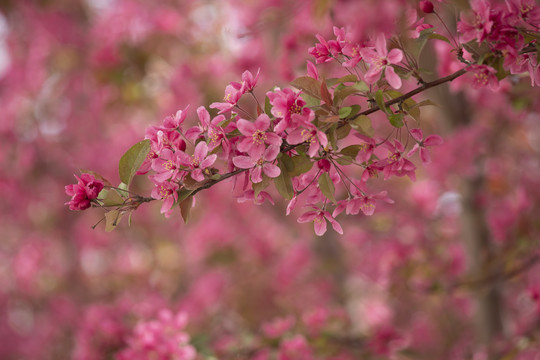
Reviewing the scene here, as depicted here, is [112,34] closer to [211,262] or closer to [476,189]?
[211,262]

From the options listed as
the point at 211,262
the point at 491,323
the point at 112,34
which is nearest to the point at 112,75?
the point at 112,34

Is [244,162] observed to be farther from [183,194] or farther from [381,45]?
[381,45]

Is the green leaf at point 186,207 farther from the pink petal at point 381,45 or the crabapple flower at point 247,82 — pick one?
the pink petal at point 381,45

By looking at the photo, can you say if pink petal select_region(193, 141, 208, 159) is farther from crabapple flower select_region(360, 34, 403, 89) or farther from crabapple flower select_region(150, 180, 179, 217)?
crabapple flower select_region(360, 34, 403, 89)

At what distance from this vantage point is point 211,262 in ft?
11.5

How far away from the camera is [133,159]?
833mm

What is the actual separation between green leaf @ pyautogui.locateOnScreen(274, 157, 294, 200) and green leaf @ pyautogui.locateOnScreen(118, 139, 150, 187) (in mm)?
224

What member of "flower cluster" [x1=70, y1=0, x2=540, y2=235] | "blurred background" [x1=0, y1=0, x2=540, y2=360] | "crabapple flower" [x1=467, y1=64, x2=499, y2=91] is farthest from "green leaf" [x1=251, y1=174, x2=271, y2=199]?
"blurred background" [x1=0, y1=0, x2=540, y2=360]

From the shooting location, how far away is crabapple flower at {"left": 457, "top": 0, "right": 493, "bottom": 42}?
752 mm

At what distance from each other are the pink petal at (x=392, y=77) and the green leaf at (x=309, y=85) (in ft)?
0.35

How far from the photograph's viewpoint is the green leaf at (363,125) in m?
0.76

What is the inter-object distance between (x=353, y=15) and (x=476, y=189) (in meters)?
1.94

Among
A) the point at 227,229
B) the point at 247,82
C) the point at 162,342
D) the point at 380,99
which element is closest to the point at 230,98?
the point at 247,82

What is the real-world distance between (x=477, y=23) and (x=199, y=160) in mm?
487
